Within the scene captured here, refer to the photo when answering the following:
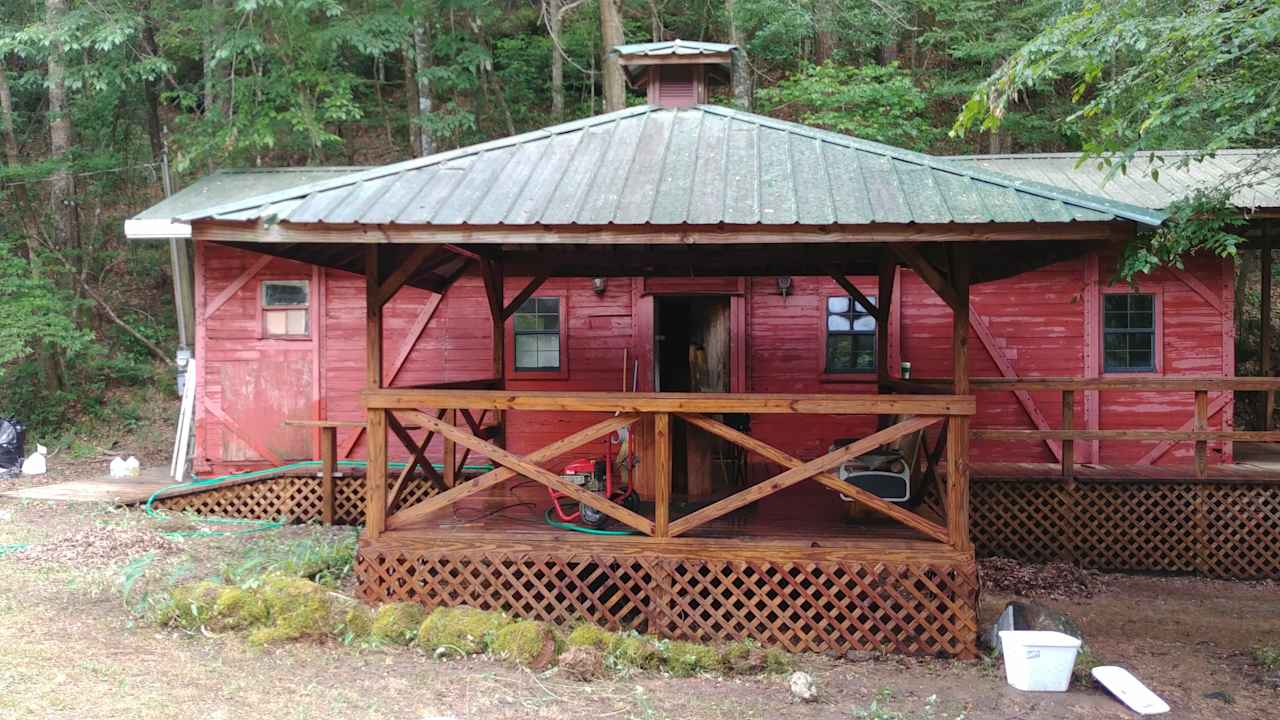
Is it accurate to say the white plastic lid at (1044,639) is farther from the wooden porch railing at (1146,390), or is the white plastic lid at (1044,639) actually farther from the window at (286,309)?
the window at (286,309)

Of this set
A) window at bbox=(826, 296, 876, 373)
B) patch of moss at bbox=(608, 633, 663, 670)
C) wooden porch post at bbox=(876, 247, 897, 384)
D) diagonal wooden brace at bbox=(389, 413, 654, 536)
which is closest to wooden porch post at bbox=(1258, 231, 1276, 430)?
window at bbox=(826, 296, 876, 373)

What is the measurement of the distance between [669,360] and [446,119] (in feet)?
22.7

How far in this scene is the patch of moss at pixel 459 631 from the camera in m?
5.52

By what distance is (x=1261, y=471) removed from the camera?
9555 mm

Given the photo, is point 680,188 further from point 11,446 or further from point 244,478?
point 11,446

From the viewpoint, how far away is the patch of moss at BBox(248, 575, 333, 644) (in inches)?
219

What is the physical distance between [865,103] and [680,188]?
33.1 feet

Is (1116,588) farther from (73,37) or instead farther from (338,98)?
(73,37)

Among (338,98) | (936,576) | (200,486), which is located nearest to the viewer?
(936,576)

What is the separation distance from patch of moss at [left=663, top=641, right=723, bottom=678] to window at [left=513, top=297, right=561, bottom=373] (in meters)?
6.12

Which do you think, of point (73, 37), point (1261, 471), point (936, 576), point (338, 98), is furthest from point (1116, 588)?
point (73, 37)

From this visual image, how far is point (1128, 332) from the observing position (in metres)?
11.0

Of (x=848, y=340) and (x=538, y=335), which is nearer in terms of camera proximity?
(x=848, y=340)

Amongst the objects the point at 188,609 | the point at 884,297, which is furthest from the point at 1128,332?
the point at 188,609
